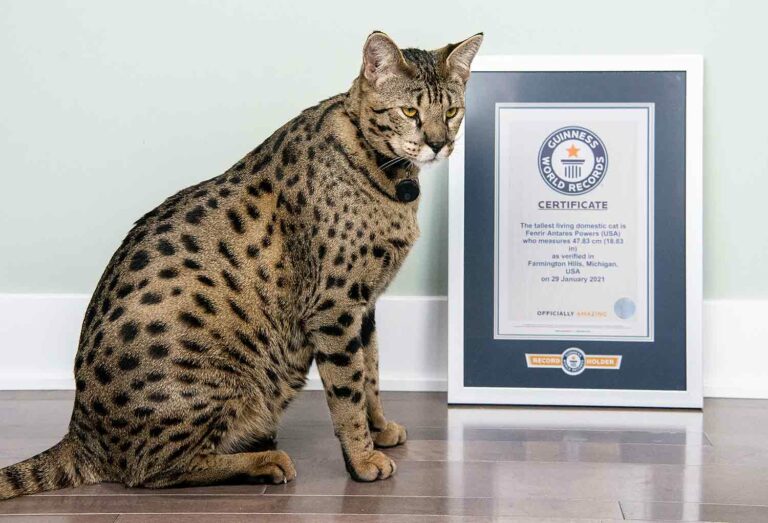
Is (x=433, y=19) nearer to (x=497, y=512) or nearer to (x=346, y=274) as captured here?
(x=346, y=274)

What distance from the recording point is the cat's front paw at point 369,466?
1863mm

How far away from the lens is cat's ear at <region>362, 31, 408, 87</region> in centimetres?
183

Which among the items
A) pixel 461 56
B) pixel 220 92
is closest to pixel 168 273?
pixel 461 56

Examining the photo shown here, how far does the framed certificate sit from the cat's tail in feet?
3.30

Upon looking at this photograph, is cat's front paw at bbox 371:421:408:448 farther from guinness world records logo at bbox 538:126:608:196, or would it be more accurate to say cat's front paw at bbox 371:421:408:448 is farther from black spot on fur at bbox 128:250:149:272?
guinness world records logo at bbox 538:126:608:196

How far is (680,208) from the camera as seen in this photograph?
2.47 meters

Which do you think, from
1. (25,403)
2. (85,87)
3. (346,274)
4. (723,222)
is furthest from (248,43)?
(723,222)

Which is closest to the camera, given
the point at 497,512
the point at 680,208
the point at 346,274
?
the point at 497,512

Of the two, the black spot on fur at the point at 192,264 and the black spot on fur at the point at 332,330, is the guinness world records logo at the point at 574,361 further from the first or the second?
the black spot on fur at the point at 192,264

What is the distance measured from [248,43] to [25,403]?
1.13 metres

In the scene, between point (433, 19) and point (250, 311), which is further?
point (433, 19)

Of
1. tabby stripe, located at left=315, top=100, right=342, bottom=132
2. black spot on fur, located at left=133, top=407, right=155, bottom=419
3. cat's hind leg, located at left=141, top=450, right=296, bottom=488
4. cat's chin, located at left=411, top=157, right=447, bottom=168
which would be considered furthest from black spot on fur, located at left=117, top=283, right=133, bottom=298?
cat's chin, located at left=411, top=157, right=447, bottom=168

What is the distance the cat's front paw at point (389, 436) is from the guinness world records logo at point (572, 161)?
2.64 feet

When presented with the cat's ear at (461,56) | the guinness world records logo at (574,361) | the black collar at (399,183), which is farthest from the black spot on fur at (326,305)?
the guinness world records logo at (574,361)
